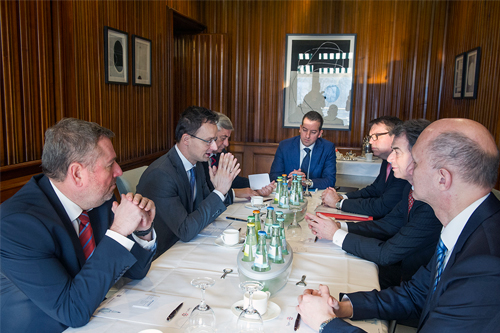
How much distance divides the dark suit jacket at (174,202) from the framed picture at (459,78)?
458 centimetres

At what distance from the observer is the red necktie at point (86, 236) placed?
64.6 inches

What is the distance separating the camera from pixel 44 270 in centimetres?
131

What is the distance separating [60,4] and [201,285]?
3.33 m

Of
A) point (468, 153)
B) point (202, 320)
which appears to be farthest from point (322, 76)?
point (202, 320)

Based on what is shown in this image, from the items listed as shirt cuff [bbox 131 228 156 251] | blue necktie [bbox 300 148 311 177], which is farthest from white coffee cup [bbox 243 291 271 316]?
blue necktie [bbox 300 148 311 177]

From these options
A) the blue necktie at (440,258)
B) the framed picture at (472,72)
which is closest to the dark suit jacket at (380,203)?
the blue necktie at (440,258)

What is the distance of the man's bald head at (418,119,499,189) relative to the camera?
1248 mm

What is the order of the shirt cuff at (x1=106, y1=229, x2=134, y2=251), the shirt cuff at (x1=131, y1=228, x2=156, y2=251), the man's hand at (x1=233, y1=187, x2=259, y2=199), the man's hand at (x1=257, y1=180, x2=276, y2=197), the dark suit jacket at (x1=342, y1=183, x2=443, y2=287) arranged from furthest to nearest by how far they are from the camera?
the man's hand at (x1=257, y1=180, x2=276, y2=197) < the man's hand at (x1=233, y1=187, x2=259, y2=199) < the dark suit jacket at (x1=342, y1=183, x2=443, y2=287) < the shirt cuff at (x1=131, y1=228, x2=156, y2=251) < the shirt cuff at (x1=106, y1=229, x2=134, y2=251)

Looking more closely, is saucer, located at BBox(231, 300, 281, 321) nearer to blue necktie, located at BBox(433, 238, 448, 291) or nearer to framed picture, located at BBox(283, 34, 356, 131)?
blue necktie, located at BBox(433, 238, 448, 291)

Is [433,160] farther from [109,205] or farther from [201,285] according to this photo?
[109,205]

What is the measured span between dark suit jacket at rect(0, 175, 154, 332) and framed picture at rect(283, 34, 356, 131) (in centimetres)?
549

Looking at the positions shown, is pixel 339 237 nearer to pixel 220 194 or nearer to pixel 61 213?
pixel 220 194

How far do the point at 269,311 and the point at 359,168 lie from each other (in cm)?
438

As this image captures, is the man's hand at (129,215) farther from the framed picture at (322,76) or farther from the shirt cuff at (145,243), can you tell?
the framed picture at (322,76)
